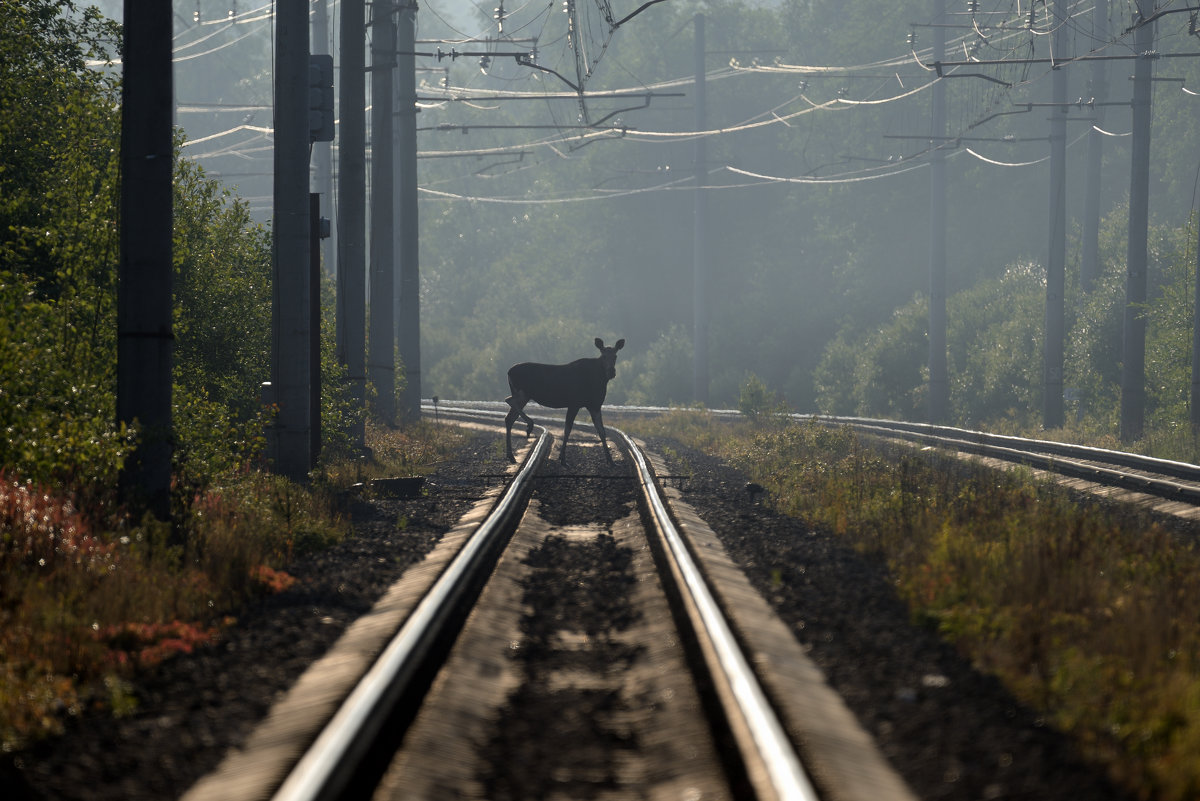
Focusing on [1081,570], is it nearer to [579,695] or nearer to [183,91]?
[579,695]

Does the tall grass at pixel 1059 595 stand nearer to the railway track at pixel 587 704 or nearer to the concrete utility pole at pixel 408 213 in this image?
the railway track at pixel 587 704

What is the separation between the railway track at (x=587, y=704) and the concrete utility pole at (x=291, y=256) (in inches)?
233

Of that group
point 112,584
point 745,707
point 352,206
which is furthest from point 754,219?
point 745,707

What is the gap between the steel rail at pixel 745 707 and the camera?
4410 mm

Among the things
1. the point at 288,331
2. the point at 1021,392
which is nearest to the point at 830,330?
the point at 1021,392

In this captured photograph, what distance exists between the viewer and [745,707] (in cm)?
529

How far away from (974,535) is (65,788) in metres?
7.62

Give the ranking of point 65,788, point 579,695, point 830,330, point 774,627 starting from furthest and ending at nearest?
1. point 830,330
2. point 774,627
3. point 579,695
4. point 65,788

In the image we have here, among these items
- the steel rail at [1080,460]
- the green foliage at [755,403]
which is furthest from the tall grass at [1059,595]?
the green foliage at [755,403]

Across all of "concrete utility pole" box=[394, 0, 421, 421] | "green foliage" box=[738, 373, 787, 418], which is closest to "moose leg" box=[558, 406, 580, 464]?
"concrete utility pole" box=[394, 0, 421, 421]

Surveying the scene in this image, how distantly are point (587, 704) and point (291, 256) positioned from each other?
34.2 ft

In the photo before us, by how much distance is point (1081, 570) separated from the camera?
8.17 metres

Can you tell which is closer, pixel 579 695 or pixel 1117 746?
pixel 1117 746

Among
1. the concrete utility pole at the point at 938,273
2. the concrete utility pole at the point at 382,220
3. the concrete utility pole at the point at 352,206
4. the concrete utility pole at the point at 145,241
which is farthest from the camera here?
the concrete utility pole at the point at 938,273
